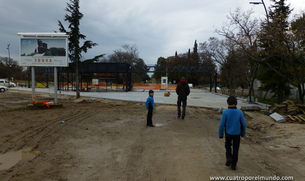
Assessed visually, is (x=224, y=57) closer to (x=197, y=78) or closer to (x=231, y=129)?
(x=231, y=129)

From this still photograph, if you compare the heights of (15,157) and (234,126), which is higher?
(234,126)

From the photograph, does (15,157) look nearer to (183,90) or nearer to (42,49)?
(183,90)

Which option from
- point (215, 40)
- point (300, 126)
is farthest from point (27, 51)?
point (215, 40)

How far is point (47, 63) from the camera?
14.6 m

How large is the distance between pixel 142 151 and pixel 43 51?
1289 cm

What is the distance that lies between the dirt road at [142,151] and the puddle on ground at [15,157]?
0.20ft

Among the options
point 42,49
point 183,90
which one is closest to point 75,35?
point 42,49

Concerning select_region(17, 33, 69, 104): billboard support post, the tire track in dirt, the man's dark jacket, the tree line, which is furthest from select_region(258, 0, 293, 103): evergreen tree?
select_region(17, 33, 69, 104): billboard support post

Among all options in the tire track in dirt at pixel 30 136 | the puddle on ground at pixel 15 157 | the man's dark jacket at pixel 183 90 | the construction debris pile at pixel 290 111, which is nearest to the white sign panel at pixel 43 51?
the tire track in dirt at pixel 30 136

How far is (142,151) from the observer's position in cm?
509

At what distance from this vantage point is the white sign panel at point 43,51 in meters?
14.2

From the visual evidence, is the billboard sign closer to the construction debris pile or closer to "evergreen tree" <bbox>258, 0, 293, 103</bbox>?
"evergreen tree" <bbox>258, 0, 293, 103</bbox>

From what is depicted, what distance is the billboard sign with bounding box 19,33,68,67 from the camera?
46.7 feet

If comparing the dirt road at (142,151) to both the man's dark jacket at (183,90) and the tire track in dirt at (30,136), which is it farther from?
the man's dark jacket at (183,90)
